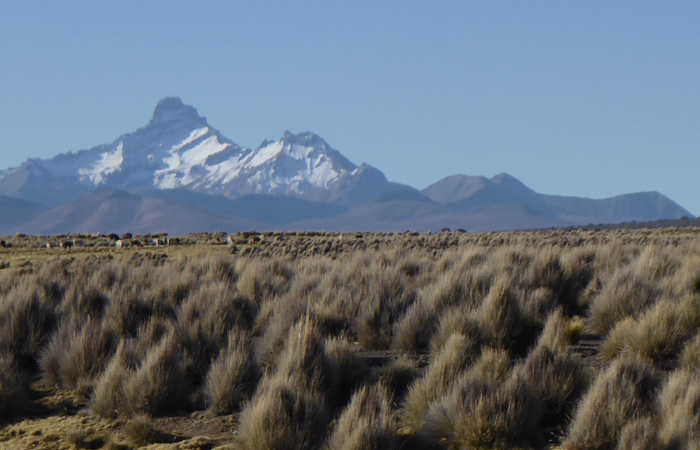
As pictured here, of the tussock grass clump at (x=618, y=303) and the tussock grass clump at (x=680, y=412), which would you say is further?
the tussock grass clump at (x=618, y=303)

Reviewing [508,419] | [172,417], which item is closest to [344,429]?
[508,419]

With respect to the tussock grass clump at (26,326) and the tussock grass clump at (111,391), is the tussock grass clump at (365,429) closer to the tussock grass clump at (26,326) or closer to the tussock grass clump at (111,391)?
the tussock grass clump at (111,391)

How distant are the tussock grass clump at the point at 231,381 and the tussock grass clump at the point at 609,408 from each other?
3116 millimetres

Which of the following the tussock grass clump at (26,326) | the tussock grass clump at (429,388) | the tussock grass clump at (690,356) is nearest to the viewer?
the tussock grass clump at (429,388)

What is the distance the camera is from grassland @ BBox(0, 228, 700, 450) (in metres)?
5.78

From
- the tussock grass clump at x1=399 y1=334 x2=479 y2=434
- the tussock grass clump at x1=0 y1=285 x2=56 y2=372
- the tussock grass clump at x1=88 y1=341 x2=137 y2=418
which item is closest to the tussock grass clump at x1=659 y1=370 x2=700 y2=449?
the tussock grass clump at x1=399 y1=334 x2=479 y2=434

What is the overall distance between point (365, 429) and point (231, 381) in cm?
206

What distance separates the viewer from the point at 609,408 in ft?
18.4

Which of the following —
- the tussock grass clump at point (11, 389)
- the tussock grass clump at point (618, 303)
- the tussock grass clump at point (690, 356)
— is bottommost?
the tussock grass clump at point (11, 389)

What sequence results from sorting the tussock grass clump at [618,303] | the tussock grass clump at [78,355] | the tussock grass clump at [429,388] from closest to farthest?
the tussock grass clump at [429,388] → the tussock grass clump at [78,355] → the tussock grass clump at [618,303]

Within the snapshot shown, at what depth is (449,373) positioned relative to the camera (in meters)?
6.59

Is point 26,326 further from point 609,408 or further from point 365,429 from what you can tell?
point 609,408

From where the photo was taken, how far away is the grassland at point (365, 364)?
578 centimetres

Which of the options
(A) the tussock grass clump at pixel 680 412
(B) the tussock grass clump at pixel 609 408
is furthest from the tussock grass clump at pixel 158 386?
(A) the tussock grass clump at pixel 680 412
